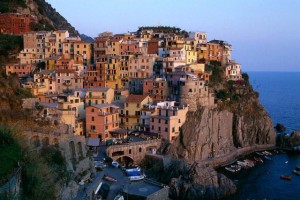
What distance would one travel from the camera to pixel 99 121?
50.3 m

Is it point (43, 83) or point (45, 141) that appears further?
point (43, 83)

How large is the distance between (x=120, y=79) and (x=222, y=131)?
17.1 meters

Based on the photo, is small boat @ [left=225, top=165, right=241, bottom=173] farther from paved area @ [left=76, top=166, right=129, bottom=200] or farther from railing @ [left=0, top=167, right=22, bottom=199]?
railing @ [left=0, top=167, right=22, bottom=199]

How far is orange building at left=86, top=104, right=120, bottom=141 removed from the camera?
50312 millimetres

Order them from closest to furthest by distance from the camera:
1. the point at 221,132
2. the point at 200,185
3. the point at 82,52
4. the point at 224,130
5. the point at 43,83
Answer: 1. the point at 200,185
2. the point at 43,83
3. the point at 221,132
4. the point at 224,130
5. the point at 82,52

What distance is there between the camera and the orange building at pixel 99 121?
5031 cm

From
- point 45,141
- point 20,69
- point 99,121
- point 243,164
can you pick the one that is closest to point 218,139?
point 243,164

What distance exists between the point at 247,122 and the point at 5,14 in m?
44.7

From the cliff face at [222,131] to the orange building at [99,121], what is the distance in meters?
8.08

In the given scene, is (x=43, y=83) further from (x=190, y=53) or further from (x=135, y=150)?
(x=190, y=53)

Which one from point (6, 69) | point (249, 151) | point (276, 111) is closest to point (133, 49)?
point (6, 69)

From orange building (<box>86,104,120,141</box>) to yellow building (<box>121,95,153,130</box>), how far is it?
11.7ft

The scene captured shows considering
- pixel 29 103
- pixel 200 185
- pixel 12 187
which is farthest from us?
pixel 29 103

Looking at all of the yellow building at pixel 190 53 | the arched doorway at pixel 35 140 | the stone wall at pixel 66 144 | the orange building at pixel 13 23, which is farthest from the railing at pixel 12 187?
the orange building at pixel 13 23
